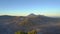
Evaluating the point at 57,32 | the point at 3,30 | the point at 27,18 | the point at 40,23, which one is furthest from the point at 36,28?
the point at 3,30

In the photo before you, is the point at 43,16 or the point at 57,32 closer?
the point at 57,32

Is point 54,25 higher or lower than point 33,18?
lower

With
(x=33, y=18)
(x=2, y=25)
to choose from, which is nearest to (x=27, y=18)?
(x=33, y=18)

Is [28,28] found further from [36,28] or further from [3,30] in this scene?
[3,30]

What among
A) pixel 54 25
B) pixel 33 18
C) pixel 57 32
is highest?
pixel 33 18

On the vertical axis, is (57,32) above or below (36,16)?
below

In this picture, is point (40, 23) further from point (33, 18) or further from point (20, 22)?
point (20, 22)
